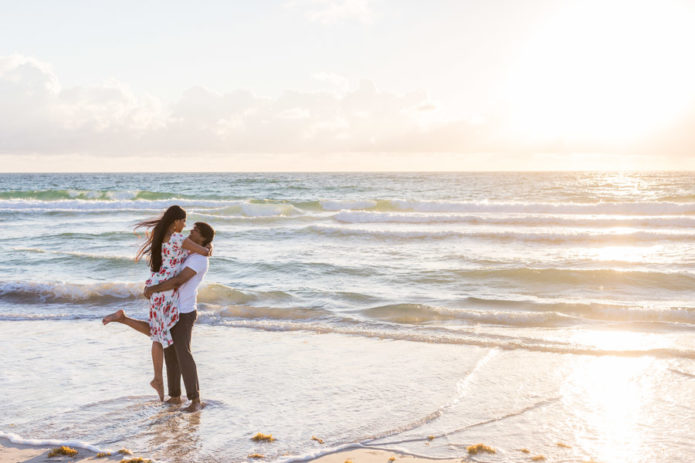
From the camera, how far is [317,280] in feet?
41.2

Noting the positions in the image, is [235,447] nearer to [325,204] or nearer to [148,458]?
[148,458]

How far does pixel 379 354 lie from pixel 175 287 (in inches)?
110

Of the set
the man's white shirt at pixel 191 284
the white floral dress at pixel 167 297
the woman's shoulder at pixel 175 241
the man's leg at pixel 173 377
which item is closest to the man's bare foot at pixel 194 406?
the man's leg at pixel 173 377

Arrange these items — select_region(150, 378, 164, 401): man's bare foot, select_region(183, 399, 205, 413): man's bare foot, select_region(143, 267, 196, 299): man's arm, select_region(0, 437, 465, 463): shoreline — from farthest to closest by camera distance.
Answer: select_region(150, 378, 164, 401): man's bare foot → select_region(183, 399, 205, 413): man's bare foot → select_region(143, 267, 196, 299): man's arm → select_region(0, 437, 465, 463): shoreline

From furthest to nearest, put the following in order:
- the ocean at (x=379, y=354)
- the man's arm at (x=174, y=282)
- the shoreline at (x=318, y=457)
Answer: the man's arm at (x=174, y=282) → the ocean at (x=379, y=354) → the shoreline at (x=318, y=457)

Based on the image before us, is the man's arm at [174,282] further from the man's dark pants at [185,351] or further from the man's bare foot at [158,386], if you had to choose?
the man's bare foot at [158,386]

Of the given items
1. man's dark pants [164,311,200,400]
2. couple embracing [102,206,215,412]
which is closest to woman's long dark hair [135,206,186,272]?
couple embracing [102,206,215,412]

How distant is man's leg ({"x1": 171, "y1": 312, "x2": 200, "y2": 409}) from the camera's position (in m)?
5.36

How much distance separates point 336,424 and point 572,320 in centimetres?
521

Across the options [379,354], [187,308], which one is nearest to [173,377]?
[187,308]

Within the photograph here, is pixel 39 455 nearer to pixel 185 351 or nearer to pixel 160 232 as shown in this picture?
pixel 185 351

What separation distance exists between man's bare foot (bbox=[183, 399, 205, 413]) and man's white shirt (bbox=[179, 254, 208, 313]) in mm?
795

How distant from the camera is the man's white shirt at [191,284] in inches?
207

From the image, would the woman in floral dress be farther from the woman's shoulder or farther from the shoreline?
the shoreline
